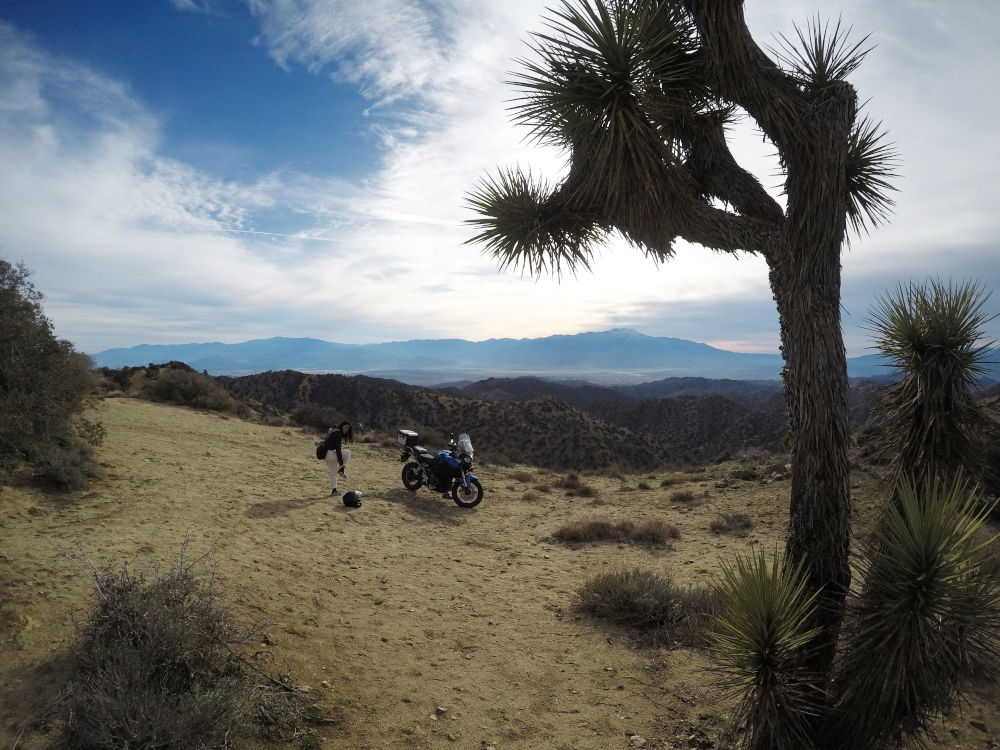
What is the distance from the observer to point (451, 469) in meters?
9.99

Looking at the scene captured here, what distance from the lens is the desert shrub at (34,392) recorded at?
6.68 meters

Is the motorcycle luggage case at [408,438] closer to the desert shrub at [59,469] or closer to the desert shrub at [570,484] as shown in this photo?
the desert shrub at [59,469]

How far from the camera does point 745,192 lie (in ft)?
13.3

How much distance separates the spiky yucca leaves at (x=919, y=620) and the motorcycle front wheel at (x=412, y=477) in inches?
339

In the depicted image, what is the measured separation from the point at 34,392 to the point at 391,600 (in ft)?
19.6

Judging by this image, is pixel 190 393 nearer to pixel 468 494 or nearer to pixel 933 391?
pixel 468 494

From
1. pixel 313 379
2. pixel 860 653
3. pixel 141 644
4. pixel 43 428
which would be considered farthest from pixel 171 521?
pixel 313 379

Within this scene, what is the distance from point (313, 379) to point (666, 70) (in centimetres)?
4343

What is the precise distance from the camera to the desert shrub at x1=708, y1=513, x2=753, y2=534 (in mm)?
9112

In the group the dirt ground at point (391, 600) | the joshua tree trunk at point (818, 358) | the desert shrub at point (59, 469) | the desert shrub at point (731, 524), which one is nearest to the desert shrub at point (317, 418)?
the dirt ground at point (391, 600)

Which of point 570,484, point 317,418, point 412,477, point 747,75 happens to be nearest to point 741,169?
point 747,75

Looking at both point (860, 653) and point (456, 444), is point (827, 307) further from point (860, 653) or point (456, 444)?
point (456, 444)

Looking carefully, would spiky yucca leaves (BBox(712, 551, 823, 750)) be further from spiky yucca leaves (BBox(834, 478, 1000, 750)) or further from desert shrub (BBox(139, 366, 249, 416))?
desert shrub (BBox(139, 366, 249, 416))

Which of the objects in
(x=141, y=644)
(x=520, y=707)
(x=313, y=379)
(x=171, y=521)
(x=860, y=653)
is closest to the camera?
(x=860, y=653)
